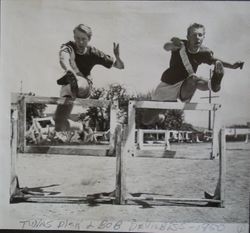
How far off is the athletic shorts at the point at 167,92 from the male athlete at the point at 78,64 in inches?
4.8

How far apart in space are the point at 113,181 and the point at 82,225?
0.15 meters

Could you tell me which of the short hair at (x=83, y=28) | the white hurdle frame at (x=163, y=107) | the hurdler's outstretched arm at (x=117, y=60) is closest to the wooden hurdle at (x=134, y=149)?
the white hurdle frame at (x=163, y=107)

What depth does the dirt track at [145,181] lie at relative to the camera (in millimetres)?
1238

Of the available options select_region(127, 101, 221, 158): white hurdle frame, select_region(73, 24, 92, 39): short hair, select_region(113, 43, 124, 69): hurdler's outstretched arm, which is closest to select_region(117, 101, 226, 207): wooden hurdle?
select_region(127, 101, 221, 158): white hurdle frame

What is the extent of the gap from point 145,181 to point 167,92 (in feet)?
0.85

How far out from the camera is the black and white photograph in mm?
1218

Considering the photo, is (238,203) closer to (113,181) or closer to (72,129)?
(113,181)

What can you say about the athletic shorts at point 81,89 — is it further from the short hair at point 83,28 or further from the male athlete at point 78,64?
the short hair at point 83,28

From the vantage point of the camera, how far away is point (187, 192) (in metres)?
1.27

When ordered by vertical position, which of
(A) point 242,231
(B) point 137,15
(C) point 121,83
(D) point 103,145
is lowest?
(A) point 242,231

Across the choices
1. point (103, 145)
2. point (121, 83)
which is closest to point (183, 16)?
point (121, 83)

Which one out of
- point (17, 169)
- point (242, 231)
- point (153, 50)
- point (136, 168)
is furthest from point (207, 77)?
point (17, 169)

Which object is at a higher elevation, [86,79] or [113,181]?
[86,79]

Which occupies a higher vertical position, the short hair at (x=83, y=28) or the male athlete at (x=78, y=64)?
the short hair at (x=83, y=28)
